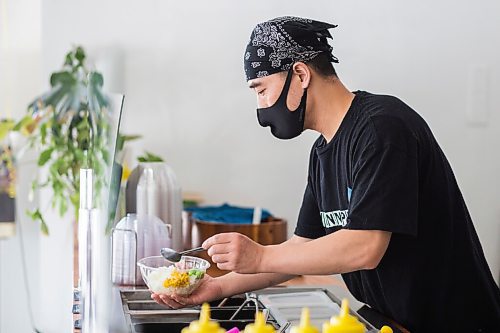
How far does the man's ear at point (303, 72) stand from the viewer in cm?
170

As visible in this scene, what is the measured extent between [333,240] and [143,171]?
0.84m

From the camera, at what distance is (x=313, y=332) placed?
3.56 feet

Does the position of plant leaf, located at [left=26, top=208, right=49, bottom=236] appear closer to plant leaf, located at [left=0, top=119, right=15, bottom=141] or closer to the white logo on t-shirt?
plant leaf, located at [left=0, top=119, right=15, bottom=141]

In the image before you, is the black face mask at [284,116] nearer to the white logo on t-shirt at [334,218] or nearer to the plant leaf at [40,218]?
the white logo on t-shirt at [334,218]

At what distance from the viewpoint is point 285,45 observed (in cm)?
169

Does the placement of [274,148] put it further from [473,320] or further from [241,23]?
[473,320]

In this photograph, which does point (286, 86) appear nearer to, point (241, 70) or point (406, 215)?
point (406, 215)

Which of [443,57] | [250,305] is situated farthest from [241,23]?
[250,305]

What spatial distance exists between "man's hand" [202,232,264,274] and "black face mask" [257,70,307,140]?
0.34m

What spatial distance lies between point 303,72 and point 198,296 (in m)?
0.52

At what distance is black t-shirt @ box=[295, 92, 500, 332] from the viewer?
1509 mm

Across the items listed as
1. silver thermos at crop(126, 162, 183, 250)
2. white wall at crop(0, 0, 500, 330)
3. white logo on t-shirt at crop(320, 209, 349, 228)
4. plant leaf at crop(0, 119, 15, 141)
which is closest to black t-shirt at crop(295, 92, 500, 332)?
white logo on t-shirt at crop(320, 209, 349, 228)

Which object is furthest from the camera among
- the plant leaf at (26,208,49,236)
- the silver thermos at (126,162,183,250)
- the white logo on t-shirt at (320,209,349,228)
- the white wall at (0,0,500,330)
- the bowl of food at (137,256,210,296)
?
the white wall at (0,0,500,330)

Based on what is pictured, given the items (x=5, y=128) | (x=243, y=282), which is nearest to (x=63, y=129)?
(x=5, y=128)
